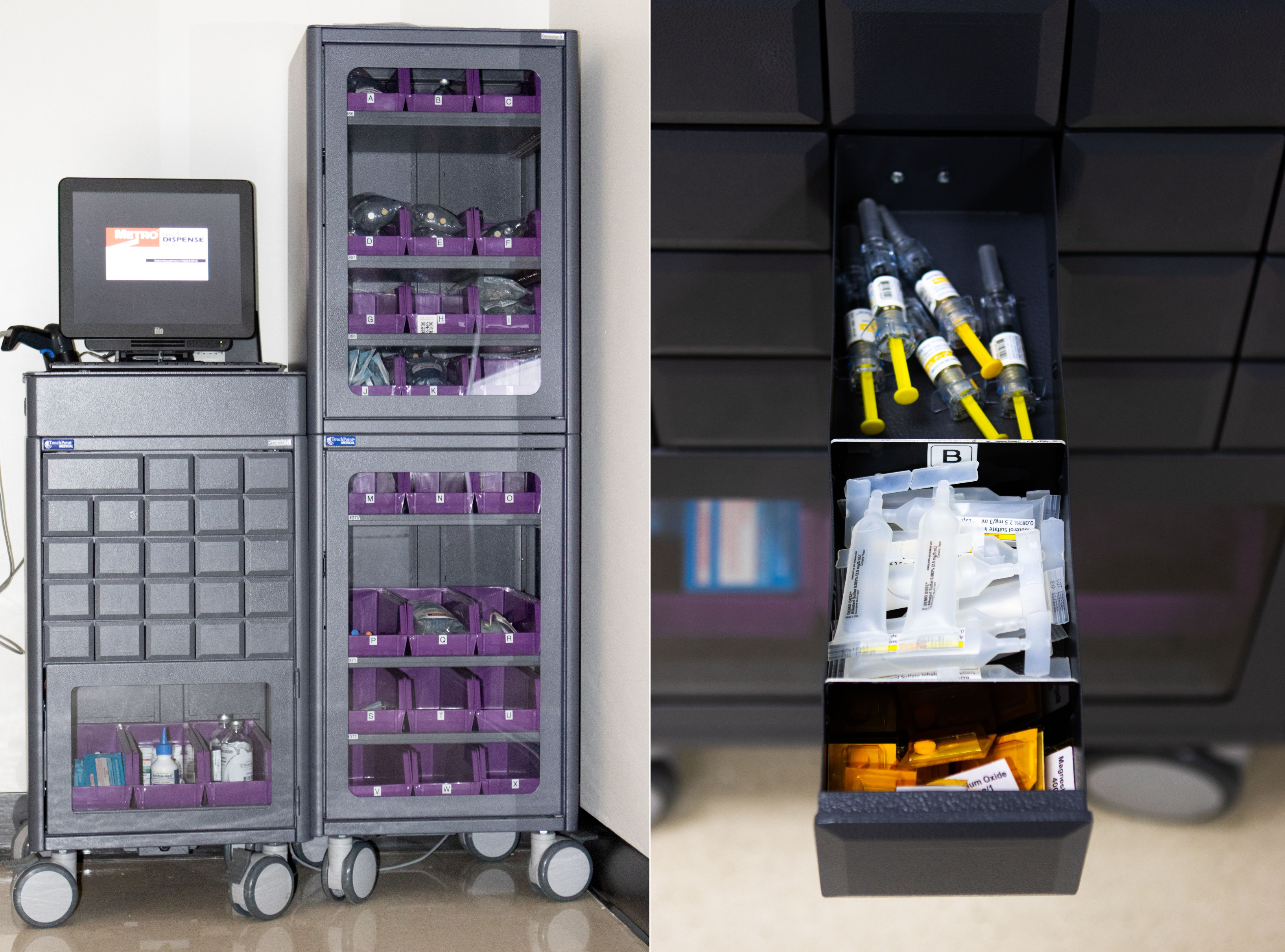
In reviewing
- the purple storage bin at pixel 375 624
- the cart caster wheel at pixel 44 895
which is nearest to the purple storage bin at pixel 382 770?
the purple storage bin at pixel 375 624

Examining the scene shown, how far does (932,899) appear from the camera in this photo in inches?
66.6

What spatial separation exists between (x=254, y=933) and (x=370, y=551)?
0.89 meters

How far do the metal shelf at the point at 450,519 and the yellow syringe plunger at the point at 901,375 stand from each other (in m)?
1.01

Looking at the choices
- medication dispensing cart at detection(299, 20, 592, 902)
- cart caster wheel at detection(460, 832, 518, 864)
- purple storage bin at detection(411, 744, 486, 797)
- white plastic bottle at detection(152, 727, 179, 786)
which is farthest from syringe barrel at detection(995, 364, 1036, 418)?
white plastic bottle at detection(152, 727, 179, 786)

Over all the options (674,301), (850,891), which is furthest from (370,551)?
(850,891)

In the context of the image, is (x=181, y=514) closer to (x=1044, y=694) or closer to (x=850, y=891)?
(x=850, y=891)

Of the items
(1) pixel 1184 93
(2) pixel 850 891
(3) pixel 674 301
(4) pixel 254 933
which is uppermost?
(1) pixel 1184 93

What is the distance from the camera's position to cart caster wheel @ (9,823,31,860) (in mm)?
2656

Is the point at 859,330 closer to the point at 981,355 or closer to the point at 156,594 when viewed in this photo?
the point at 981,355

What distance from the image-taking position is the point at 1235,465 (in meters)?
1.70

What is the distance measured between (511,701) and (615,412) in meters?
0.73

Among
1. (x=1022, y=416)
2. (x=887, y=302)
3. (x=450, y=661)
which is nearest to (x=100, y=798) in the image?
(x=450, y=661)

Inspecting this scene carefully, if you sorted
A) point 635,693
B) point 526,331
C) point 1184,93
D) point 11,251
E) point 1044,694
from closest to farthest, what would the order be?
1. point 1184,93
2. point 1044,694
3. point 635,693
4. point 526,331
5. point 11,251

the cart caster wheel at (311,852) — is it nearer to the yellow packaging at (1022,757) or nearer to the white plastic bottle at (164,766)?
the white plastic bottle at (164,766)
